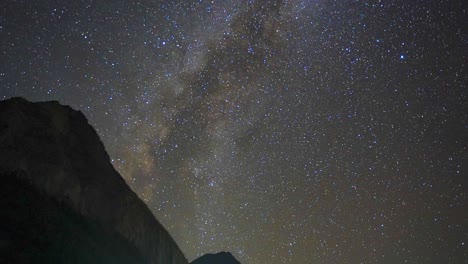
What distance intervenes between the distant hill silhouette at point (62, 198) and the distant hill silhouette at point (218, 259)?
21.6m

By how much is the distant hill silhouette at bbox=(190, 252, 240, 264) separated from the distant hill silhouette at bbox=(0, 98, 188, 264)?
21624 millimetres

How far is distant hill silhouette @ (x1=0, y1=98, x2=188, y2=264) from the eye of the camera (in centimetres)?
→ 1611

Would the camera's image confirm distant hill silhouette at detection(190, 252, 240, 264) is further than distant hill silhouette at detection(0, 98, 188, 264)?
Yes

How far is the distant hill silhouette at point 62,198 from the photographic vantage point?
1611cm

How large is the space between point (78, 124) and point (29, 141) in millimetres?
5850

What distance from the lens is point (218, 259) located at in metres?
50.1

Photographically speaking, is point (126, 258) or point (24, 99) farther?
point (126, 258)

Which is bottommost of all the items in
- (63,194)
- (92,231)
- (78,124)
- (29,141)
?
(92,231)

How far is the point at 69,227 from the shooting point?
62.0 ft

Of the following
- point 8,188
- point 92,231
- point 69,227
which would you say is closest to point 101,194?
point 92,231

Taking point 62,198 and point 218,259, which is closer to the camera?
point 62,198

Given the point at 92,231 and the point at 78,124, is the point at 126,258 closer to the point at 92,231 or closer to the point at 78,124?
the point at 92,231

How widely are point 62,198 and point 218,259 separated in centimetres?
3317

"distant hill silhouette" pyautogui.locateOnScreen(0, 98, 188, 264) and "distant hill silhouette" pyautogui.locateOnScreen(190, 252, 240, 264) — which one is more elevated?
"distant hill silhouette" pyautogui.locateOnScreen(0, 98, 188, 264)
